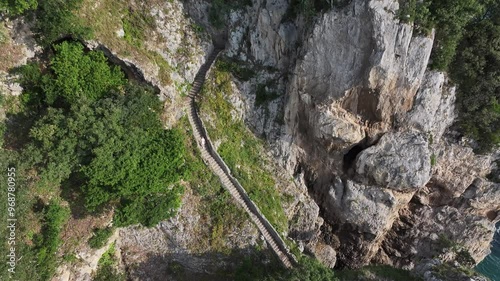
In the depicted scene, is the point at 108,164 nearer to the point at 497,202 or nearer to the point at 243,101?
the point at 243,101

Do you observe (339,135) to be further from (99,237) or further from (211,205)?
(99,237)

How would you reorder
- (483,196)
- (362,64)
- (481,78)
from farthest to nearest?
(483,196), (481,78), (362,64)

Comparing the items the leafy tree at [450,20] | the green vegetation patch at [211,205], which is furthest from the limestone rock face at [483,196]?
the green vegetation patch at [211,205]

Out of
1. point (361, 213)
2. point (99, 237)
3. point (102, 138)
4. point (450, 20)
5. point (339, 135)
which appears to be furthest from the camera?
point (361, 213)

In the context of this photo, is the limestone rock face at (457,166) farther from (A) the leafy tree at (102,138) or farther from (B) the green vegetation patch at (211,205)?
(A) the leafy tree at (102,138)

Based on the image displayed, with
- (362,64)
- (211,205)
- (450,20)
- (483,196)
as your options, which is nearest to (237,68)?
(362,64)

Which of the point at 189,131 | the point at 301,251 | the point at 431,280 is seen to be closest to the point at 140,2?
the point at 189,131

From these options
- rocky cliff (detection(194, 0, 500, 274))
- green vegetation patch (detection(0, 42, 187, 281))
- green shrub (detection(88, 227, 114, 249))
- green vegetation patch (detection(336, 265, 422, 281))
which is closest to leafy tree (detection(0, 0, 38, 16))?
green vegetation patch (detection(0, 42, 187, 281))

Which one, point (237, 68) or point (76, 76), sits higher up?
point (76, 76)
